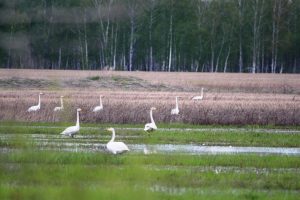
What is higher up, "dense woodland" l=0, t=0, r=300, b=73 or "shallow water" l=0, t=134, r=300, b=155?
"dense woodland" l=0, t=0, r=300, b=73

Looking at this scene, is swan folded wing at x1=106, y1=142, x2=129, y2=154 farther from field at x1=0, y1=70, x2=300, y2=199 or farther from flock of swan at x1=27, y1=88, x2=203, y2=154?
field at x1=0, y1=70, x2=300, y2=199

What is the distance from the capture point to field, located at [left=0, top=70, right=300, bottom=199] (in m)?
6.48

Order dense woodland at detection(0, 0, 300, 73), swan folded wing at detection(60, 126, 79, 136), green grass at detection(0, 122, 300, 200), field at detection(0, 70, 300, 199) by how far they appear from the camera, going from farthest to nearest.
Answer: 1. dense woodland at detection(0, 0, 300, 73)
2. swan folded wing at detection(60, 126, 79, 136)
3. field at detection(0, 70, 300, 199)
4. green grass at detection(0, 122, 300, 200)

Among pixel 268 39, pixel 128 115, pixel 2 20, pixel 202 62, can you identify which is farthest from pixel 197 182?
pixel 202 62

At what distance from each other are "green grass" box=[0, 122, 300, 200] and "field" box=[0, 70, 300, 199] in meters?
0.02

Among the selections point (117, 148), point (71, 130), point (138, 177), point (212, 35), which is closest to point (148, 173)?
point (138, 177)

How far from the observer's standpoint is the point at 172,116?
32094 mm

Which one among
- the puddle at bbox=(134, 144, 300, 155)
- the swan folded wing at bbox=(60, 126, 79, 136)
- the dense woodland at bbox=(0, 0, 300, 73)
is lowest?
the puddle at bbox=(134, 144, 300, 155)

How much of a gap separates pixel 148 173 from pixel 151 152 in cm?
417

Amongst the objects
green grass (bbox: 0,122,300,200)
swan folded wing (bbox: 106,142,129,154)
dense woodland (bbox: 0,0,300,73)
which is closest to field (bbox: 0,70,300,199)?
green grass (bbox: 0,122,300,200)

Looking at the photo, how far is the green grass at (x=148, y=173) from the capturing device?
20.2ft

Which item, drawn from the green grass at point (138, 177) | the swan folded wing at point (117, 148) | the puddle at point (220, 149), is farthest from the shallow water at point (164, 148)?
the green grass at point (138, 177)

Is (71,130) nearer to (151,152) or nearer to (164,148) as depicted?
(164,148)

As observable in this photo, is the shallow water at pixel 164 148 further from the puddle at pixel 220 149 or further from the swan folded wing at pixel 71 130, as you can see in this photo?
the swan folded wing at pixel 71 130
